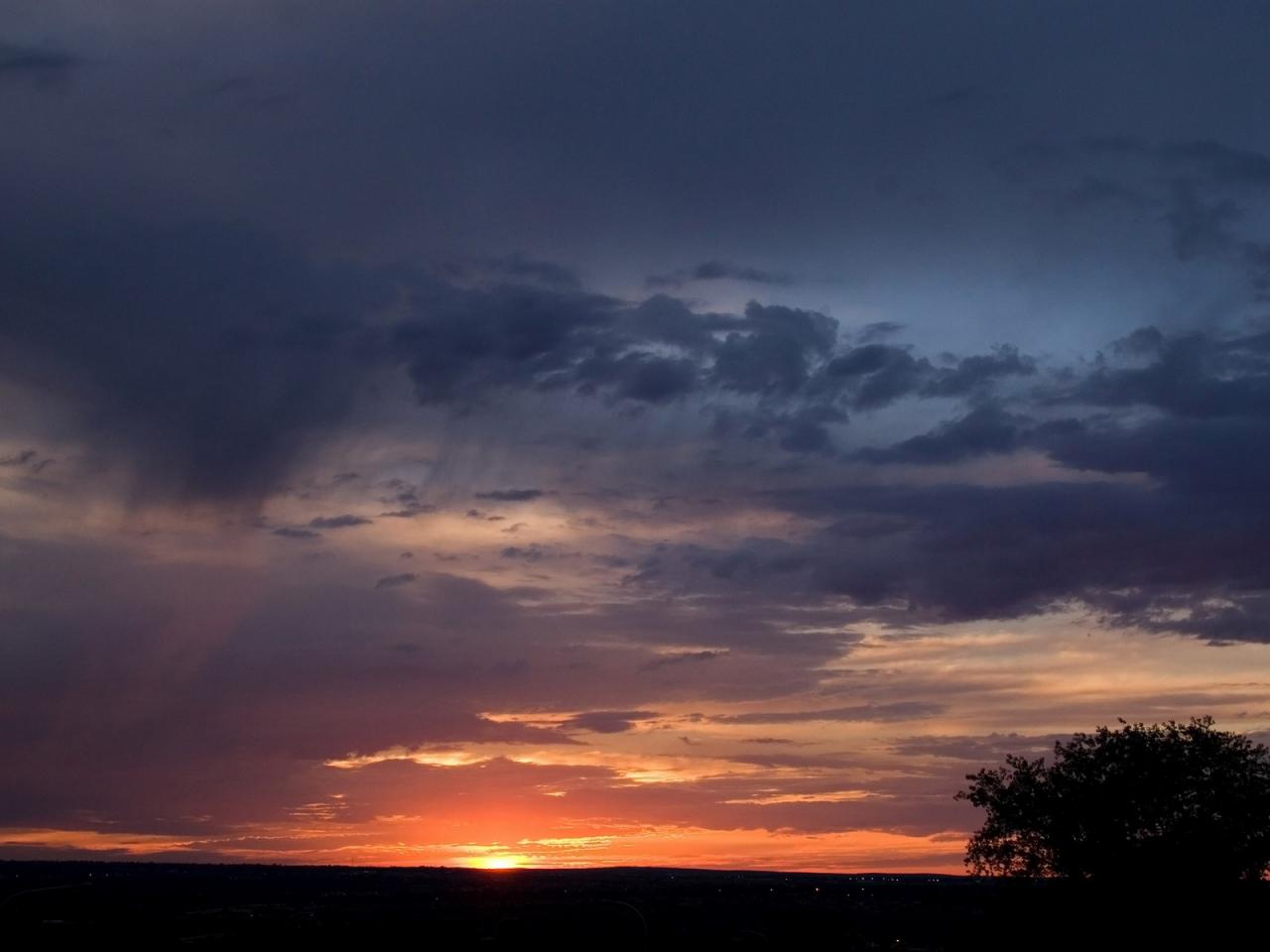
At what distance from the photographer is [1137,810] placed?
243 feet

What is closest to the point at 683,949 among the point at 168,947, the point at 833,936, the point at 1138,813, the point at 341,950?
the point at 833,936

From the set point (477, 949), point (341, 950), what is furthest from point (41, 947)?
point (477, 949)

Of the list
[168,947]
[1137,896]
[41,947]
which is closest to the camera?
[1137,896]

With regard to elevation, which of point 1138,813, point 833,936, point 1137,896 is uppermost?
point 1138,813

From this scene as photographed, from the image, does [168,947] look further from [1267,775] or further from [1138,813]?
[1267,775]

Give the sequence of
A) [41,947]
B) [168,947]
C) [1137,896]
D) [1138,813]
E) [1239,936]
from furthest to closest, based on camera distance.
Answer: [168,947] < [41,947] < [1138,813] < [1137,896] < [1239,936]

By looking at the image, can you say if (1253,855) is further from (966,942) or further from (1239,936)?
(966,942)

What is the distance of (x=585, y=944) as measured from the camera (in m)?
126

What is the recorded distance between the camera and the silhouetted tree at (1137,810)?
7106cm

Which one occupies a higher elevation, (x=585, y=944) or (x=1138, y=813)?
(x=1138, y=813)

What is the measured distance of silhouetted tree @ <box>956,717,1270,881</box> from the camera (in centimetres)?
7106

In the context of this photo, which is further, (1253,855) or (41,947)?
(41,947)

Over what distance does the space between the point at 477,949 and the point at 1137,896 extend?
50.8m

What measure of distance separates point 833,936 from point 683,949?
26.0 meters
